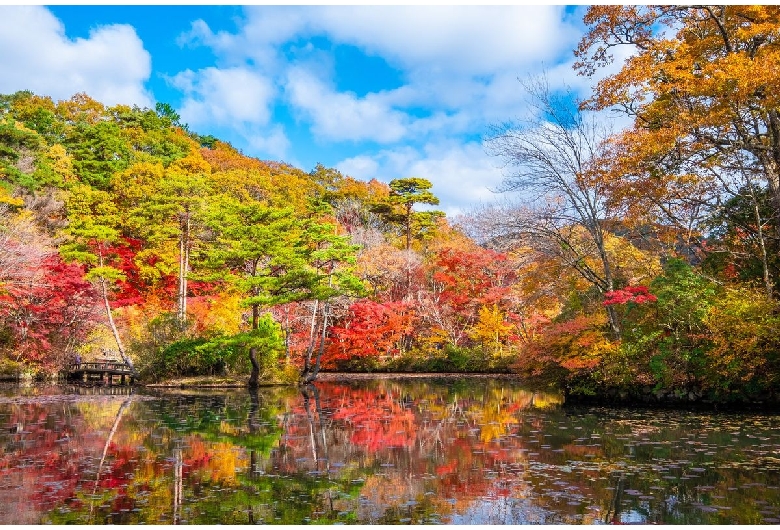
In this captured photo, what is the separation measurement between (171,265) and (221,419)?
57.4 ft

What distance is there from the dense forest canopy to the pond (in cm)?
Answer: 204

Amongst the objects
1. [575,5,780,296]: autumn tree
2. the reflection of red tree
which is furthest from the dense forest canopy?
the reflection of red tree

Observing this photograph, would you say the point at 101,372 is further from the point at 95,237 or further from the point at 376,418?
the point at 376,418

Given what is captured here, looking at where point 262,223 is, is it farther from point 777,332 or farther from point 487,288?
point 777,332

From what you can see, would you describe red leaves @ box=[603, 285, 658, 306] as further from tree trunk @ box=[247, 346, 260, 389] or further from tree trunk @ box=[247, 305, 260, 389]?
tree trunk @ box=[247, 346, 260, 389]

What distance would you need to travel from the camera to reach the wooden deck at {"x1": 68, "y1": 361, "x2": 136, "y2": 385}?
23.3 metres

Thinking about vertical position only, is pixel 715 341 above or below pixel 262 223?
below

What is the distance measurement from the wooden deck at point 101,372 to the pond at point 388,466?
9701 mm

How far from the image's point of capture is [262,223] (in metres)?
22.2

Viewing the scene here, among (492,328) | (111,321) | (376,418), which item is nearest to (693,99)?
(376,418)

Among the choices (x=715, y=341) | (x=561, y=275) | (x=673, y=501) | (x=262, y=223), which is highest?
(x=262, y=223)

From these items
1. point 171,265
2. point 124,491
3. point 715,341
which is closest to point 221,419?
point 124,491

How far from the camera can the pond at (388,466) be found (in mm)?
5527

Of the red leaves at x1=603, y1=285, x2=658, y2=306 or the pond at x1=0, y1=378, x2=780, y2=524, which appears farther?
the red leaves at x1=603, y1=285, x2=658, y2=306
